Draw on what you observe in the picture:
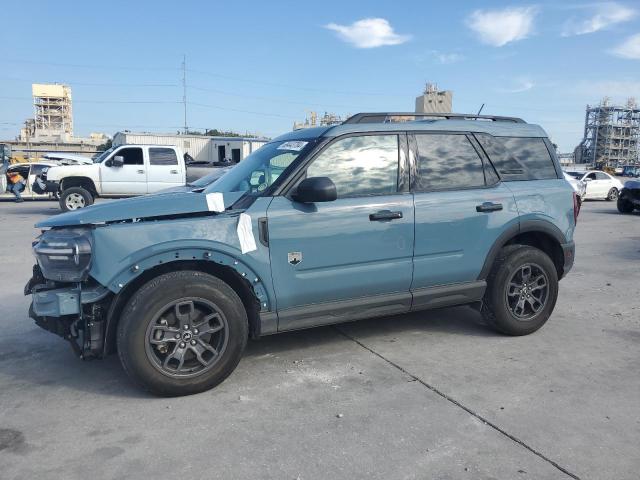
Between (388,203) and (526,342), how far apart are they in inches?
75.2

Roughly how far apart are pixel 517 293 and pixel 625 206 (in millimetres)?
15317

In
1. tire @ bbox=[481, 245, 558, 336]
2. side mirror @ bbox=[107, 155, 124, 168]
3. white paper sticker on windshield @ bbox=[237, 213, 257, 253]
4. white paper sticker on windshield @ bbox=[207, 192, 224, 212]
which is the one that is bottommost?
tire @ bbox=[481, 245, 558, 336]

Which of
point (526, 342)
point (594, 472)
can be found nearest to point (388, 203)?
point (526, 342)

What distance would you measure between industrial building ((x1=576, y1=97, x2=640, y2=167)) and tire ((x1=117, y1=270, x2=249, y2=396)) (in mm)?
101300

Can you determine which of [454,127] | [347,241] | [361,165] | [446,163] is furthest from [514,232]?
[347,241]

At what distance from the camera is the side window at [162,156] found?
15.9 meters

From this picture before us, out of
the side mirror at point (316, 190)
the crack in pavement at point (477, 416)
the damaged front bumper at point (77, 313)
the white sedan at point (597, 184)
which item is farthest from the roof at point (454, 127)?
the white sedan at point (597, 184)

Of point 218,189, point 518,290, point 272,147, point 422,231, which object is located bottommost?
point 518,290

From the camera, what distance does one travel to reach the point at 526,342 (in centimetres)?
456

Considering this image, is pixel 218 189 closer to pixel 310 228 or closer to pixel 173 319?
pixel 310 228

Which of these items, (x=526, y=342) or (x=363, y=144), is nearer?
(x=363, y=144)

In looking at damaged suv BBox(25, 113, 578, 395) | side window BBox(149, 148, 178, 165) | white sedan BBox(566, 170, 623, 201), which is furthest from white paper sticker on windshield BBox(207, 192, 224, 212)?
white sedan BBox(566, 170, 623, 201)

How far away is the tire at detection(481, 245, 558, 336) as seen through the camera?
14.8ft

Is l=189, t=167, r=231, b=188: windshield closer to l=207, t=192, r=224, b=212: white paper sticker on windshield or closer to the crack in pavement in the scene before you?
l=207, t=192, r=224, b=212: white paper sticker on windshield
